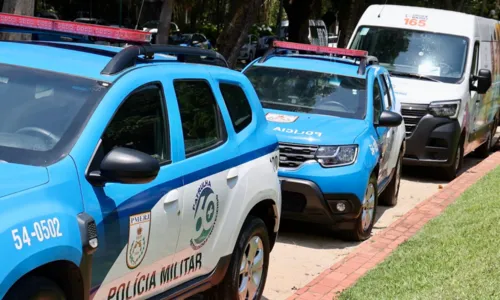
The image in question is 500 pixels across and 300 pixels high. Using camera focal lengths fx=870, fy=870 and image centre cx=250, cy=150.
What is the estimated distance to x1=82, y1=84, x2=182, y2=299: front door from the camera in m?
4.18

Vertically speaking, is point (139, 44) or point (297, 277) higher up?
point (139, 44)

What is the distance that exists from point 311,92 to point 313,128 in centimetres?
108

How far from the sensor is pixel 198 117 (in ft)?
17.6

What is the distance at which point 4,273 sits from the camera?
3.46 m

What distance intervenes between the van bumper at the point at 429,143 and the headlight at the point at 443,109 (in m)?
0.07

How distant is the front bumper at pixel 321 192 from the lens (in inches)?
338

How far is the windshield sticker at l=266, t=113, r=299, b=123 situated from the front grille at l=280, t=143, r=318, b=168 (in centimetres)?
51

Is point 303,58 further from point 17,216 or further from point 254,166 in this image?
point 17,216

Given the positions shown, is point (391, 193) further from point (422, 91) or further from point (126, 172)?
point (126, 172)

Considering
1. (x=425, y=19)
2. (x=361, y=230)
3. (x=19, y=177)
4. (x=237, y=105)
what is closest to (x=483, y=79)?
(x=425, y=19)

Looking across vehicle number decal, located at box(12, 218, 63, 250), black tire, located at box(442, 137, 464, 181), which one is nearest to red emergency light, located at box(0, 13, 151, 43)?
vehicle number decal, located at box(12, 218, 63, 250)

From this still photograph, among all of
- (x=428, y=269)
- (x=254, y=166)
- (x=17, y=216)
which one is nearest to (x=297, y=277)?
(x=428, y=269)

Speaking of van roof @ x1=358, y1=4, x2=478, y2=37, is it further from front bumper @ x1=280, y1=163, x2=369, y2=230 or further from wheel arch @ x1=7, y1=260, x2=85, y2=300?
wheel arch @ x1=7, y1=260, x2=85, y2=300

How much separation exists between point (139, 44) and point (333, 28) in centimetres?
5919
